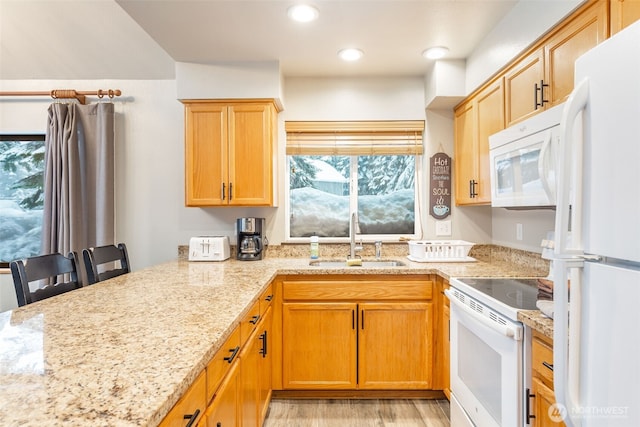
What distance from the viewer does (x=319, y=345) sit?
7.53 feet

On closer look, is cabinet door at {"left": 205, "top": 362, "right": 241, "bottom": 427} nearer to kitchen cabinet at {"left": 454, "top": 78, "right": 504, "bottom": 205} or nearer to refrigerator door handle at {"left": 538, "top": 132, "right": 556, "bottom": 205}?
refrigerator door handle at {"left": 538, "top": 132, "right": 556, "bottom": 205}

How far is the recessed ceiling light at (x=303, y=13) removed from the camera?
6.13 ft

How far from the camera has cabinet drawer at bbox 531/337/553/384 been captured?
3.84 feet

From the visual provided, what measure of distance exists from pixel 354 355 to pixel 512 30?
2188 mm

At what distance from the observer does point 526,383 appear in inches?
50.6

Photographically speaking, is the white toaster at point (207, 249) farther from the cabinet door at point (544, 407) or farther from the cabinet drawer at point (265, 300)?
the cabinet door at point (544, 407)

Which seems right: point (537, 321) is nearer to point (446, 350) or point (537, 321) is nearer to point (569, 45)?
point (446, 350)

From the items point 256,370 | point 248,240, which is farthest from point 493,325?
point 248,240

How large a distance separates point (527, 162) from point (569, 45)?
554 mm

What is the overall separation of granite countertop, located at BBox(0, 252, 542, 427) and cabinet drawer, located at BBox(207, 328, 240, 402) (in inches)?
2.5

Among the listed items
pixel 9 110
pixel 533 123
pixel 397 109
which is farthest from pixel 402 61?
pixel 9 110

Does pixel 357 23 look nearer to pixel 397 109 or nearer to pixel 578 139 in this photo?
pixel 397 109

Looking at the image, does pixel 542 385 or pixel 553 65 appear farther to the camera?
pixel 553 65

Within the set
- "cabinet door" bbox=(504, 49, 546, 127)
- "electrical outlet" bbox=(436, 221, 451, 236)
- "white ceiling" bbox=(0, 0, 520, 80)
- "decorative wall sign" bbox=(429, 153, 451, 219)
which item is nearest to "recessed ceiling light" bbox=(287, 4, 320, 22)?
"white ceiling" bbox=(0, 0, 520, 80)
